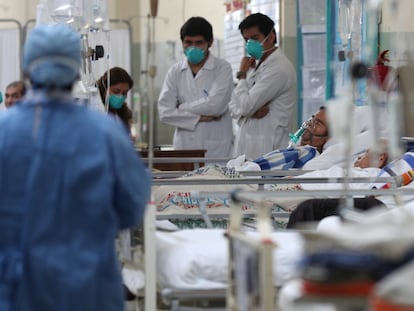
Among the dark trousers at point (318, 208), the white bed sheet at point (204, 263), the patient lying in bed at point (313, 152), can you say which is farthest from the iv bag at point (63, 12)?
the white bed sheet at point (204, 263)

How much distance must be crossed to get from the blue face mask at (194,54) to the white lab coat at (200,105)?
0.13 meters

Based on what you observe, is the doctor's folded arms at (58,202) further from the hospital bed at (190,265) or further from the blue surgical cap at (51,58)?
the hospital bed at (190,265)

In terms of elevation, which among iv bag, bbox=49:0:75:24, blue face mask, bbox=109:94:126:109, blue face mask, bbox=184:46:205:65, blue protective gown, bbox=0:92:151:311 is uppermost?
iv bag, bbox=49:0:75:24

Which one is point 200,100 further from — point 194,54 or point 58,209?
point 58,209

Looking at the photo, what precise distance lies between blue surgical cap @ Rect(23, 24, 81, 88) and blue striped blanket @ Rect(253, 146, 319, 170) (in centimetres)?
327

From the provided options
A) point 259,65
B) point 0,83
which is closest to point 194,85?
point 259,65

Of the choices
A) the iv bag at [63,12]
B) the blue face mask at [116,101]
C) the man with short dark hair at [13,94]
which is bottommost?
the blue face mask at [116,101]

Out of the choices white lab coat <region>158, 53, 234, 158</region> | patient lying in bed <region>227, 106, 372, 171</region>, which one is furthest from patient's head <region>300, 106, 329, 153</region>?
white lab coat <region>158, 53, 234, 158</region>

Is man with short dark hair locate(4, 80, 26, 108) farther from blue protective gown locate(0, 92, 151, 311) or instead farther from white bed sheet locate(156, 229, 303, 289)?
blue protective gown locate(0, 92, 151, 311)

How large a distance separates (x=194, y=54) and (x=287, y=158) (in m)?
1.44

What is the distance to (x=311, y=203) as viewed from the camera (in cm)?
461

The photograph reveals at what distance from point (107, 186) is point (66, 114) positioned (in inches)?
9.5

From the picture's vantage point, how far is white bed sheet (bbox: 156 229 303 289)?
337 centimetres

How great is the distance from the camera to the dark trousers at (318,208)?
15.0 ft
